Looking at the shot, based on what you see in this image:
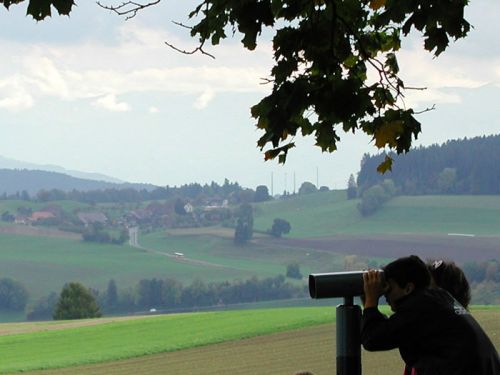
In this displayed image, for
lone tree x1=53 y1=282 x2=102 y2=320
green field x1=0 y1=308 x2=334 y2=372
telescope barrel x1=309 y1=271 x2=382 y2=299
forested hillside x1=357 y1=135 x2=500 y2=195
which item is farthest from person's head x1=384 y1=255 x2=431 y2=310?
forested hillside x1=357 y1=135 x2=500 y2=195

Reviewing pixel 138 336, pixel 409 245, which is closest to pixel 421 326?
pixel 138 336

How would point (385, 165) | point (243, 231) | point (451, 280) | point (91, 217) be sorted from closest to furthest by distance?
point (451, 280) < point (385, 165) < point (243, 231) < point (91, 217)

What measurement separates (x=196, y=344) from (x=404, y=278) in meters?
26.0

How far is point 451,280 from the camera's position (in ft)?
15.0

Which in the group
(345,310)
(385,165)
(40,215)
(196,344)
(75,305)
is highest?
(385,165)

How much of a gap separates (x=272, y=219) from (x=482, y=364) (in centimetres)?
16732

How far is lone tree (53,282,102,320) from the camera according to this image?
217 ft

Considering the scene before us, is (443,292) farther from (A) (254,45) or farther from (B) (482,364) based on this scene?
(A) (254,45)

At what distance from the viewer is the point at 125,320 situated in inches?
1646

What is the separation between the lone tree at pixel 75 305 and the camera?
6625cm

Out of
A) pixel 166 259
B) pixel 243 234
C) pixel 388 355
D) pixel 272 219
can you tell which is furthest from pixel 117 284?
pixel 388 355

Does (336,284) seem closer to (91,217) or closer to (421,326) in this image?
(421,326)

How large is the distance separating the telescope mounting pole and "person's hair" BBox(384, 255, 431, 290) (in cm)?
18

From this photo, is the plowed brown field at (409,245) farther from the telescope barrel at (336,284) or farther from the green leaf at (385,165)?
the telescope barrel at (336,284)
